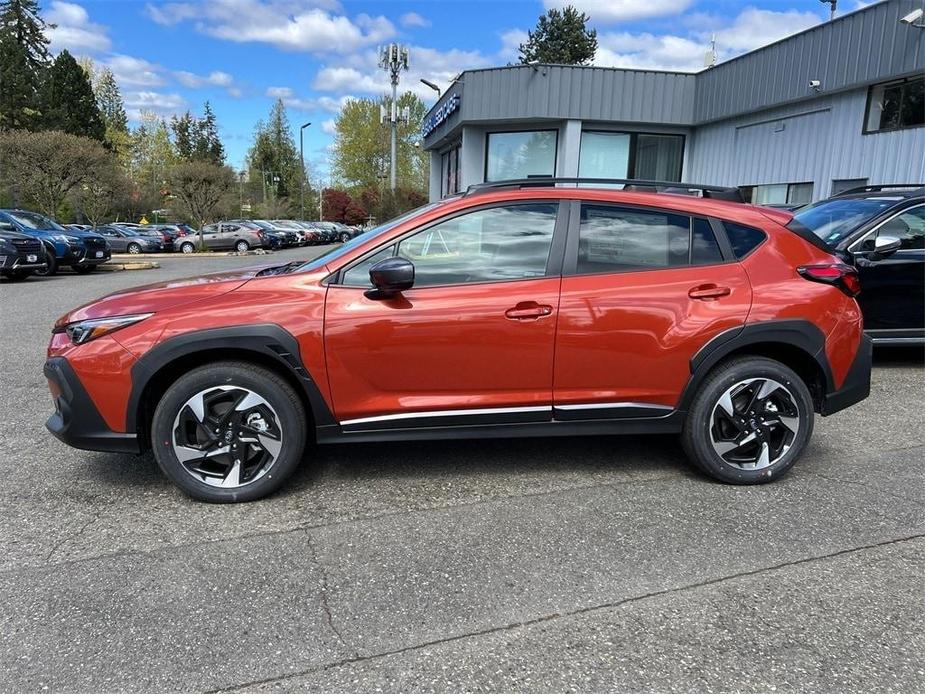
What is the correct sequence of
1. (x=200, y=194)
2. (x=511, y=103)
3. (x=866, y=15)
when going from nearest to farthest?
1. (x=866, y=15)
2. (x=511, y=103)
3. (x=200, y=194)

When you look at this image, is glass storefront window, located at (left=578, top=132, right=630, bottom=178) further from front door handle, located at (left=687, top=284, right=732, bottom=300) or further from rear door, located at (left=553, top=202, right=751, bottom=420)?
front door handle, located at (left=687, top=284, right=732, bottom=300)

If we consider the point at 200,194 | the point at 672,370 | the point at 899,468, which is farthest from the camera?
the point at 200,194

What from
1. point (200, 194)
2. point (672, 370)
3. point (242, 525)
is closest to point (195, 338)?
point (242, 525)

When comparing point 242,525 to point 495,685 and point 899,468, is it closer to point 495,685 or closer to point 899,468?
point 495,685

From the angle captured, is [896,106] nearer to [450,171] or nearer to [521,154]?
[521,154]

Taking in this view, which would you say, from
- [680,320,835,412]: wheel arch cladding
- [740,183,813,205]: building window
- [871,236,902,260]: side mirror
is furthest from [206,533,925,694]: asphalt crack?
[740,183,813,205]: building window

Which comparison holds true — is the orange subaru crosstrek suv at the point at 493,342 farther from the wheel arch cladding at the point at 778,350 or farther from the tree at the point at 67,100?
the tree at the point at 67,100

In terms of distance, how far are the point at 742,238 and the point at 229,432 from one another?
3.03 meters

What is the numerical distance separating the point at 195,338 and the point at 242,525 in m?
0.96

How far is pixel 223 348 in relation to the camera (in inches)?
130

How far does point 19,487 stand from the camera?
3.62 m

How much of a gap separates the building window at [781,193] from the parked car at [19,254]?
16046 mm

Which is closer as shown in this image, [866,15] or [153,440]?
[153,440]

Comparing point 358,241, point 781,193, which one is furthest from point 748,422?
point 781,193
